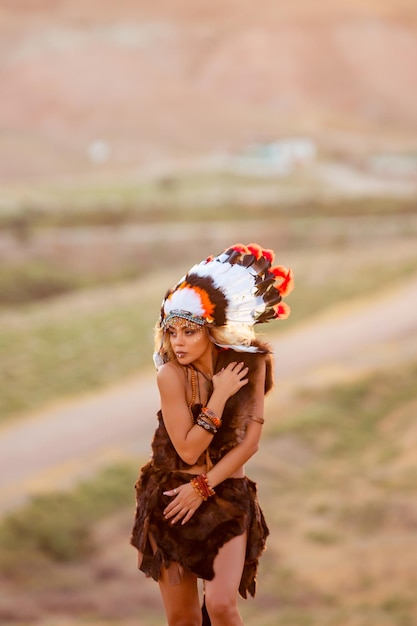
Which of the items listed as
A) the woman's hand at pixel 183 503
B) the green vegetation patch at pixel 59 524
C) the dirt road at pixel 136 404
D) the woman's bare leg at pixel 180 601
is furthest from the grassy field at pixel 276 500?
the woman's hand at pixel 183 503

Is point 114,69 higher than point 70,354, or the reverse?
point 114,69

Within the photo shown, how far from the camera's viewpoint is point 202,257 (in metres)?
22.6

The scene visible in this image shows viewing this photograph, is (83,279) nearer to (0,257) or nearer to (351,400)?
(0,257)

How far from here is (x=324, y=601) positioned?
9.24 meters

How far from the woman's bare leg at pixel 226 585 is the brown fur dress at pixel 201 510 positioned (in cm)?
3

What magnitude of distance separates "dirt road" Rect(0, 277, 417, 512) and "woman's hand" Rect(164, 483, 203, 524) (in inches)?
286

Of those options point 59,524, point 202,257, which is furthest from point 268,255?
point 202,257

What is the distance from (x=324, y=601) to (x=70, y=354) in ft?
20.5

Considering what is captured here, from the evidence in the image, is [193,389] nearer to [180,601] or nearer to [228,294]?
[228,294]

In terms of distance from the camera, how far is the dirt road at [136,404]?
10.5 meters

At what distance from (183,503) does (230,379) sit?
377mm

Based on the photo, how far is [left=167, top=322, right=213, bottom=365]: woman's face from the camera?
2.89m

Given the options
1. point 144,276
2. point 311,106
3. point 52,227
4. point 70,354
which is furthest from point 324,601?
point 311,106

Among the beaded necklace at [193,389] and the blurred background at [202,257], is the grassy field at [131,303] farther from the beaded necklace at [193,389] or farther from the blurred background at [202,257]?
the beaded necklace at [193,389]
